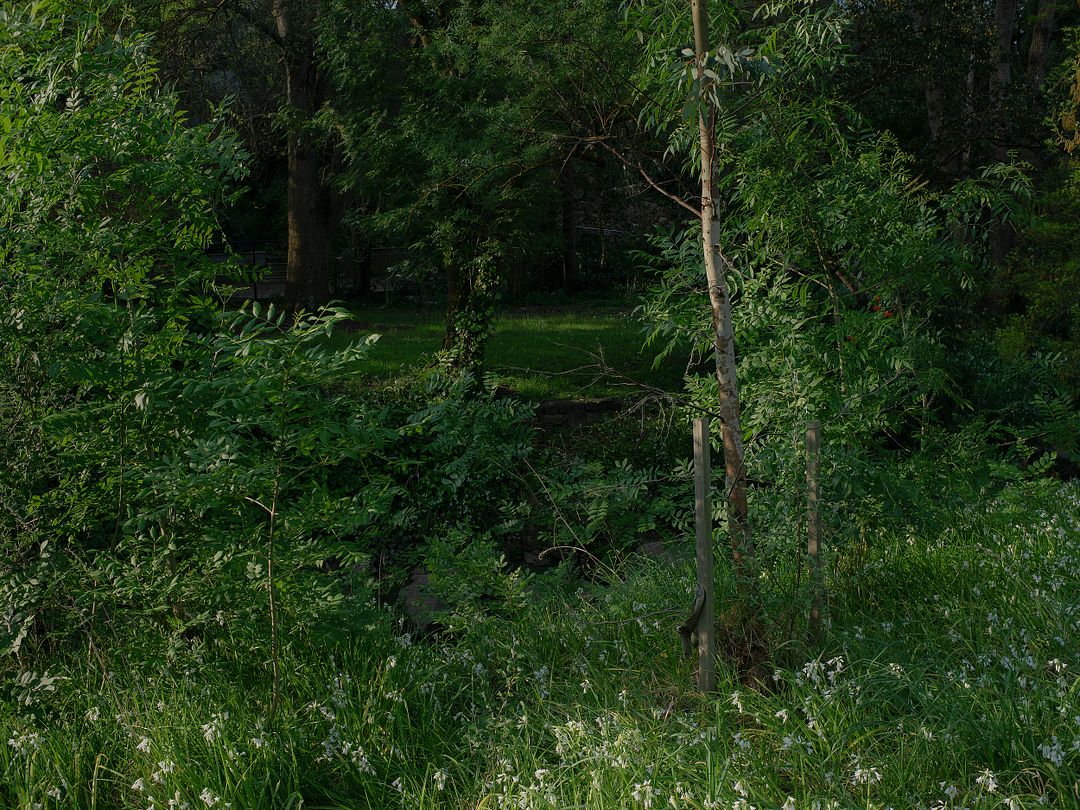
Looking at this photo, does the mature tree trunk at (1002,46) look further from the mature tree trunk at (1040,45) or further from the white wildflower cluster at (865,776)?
the white wildflower cluster at (865,776)

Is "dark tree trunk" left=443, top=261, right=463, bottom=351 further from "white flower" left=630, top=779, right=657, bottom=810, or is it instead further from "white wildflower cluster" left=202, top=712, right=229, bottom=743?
"white flower" left=630, top=779, right=657, bottom=810

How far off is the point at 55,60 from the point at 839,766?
3.78m

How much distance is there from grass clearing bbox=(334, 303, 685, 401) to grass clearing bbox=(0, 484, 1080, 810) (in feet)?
21.6

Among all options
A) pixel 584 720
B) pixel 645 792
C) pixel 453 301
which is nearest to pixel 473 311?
pixel 453 301

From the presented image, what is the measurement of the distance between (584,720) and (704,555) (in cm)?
73

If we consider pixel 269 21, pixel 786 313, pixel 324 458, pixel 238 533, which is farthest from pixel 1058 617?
pixel 269 21

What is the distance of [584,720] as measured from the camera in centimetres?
345

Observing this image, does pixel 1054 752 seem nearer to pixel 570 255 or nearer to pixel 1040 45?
pixel 1040 45

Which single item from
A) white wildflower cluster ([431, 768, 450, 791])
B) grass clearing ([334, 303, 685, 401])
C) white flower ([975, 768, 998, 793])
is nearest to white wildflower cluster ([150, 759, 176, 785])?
white wildflower cluster ([431, 768, 450, 791])

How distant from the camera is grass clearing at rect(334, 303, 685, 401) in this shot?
12.6m

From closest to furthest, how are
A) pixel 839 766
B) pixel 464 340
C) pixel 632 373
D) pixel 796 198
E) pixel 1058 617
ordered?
pixel 839 766
pixel 1058 617
pixel 796 198
pixel 464 340
pixel 632 373

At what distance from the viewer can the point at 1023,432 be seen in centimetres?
678

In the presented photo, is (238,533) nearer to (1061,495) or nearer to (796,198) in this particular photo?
(796,198)

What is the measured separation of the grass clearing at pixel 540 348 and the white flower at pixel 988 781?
8023 millimetres
